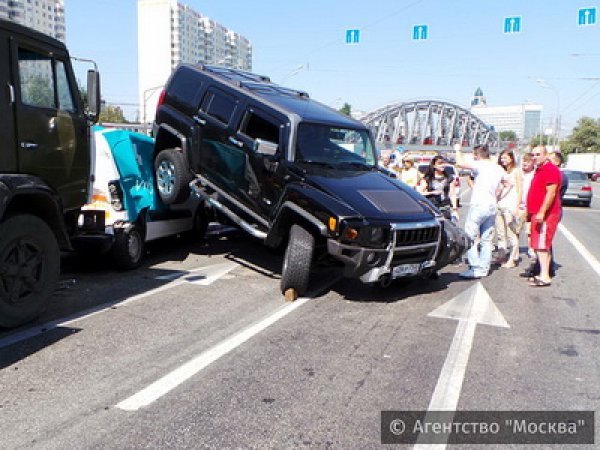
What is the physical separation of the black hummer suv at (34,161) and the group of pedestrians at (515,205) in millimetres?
5353

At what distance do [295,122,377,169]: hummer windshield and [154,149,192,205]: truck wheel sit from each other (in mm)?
1981

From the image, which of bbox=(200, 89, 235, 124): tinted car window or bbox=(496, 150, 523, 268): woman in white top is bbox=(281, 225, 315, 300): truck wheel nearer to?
bbox=(200, 89, 235, 124): tinted car window

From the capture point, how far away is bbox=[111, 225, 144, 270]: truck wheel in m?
6.98

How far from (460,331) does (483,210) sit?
2834 mm

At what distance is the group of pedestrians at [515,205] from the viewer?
7305 mm

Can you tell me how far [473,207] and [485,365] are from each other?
3.78 metres

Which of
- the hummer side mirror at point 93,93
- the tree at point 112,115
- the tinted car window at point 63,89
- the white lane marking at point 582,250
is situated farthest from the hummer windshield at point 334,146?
the tree at point 112,115

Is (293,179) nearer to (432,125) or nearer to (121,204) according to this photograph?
(121,204)

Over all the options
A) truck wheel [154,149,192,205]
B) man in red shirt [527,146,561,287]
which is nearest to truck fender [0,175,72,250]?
truck wheel [154,149,192,205]

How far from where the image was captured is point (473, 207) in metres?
7.85

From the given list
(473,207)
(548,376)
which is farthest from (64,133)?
(473,207)

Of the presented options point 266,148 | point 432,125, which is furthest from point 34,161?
point 432,125

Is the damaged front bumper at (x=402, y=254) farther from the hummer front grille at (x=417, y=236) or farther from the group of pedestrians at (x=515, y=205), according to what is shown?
the group of pedestrians at (x=515, y=205)

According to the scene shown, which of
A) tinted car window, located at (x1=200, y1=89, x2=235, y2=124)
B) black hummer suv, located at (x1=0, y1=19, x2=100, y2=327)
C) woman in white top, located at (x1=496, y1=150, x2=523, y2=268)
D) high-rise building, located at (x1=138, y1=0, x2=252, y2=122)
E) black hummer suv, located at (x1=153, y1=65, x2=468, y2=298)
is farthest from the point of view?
high-rise building, located at (x1=138, y1=0, x2=252, y2=122)
